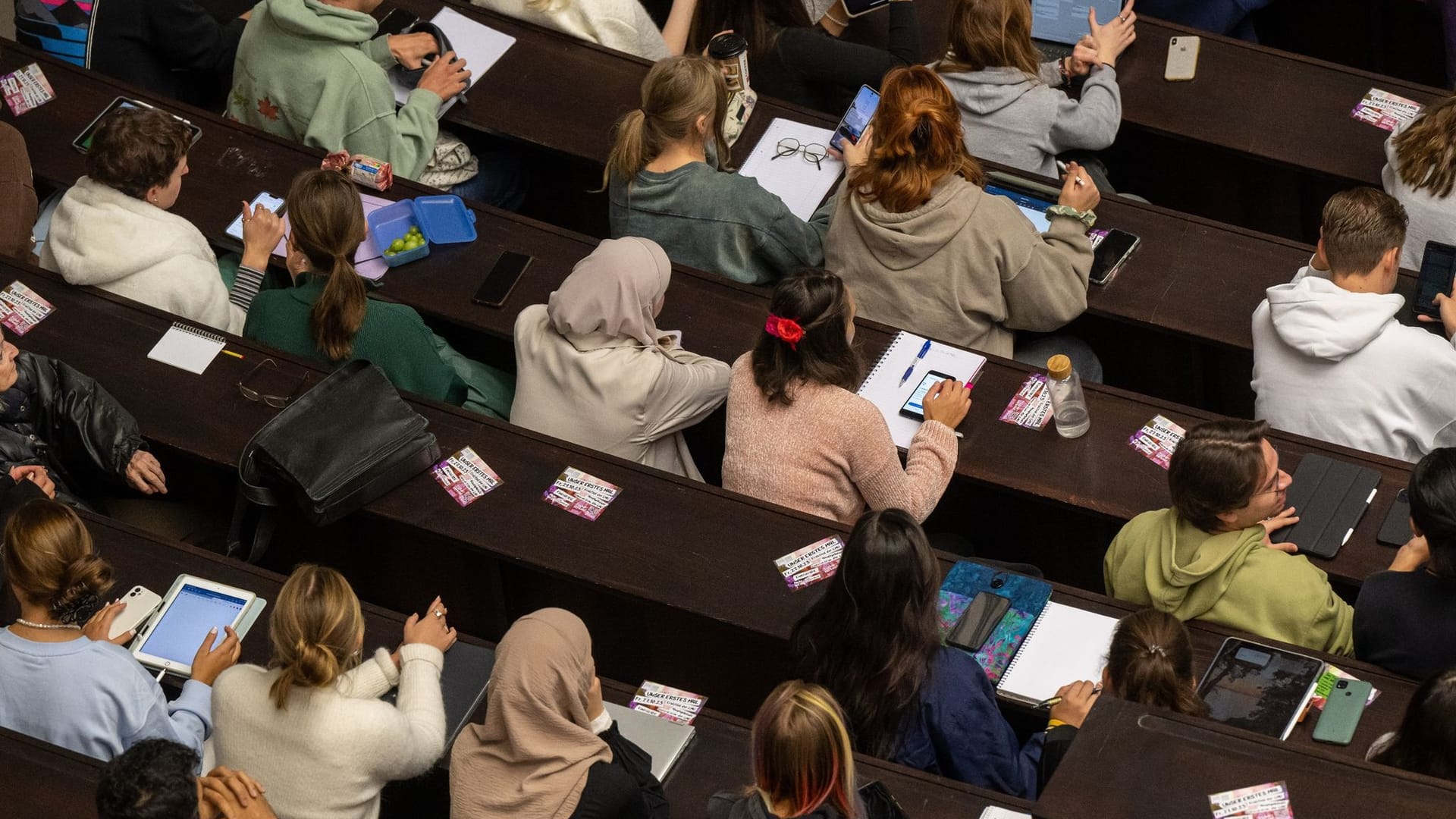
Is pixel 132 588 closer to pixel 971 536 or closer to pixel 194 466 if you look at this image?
pixel 194 466

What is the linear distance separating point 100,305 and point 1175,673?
3.22m

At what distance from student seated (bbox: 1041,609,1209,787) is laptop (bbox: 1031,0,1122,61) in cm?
279

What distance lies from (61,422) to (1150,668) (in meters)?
2.85

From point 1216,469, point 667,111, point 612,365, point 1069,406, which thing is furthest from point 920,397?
point 667,111

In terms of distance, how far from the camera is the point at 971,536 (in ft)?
16.0

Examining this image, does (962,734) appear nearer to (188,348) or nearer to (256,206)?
(188,348)

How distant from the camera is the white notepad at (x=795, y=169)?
5281 millimetres

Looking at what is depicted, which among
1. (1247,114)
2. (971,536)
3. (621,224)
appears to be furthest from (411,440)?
(1247,114)

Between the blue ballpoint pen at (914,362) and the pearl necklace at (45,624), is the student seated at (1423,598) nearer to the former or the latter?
the blue ballpoint pen at (914,362)

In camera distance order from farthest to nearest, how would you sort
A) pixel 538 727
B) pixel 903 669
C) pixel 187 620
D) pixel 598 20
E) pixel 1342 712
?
pixel 598 20
pixel 187 620
pixel 1342 712
pixel 903 669
pixel 538 727

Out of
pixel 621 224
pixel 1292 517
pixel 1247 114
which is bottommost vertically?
pixel 621 224

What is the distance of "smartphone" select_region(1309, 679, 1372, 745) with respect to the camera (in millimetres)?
3646

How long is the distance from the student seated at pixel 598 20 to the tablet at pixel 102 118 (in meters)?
1.11

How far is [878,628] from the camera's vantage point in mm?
3557
